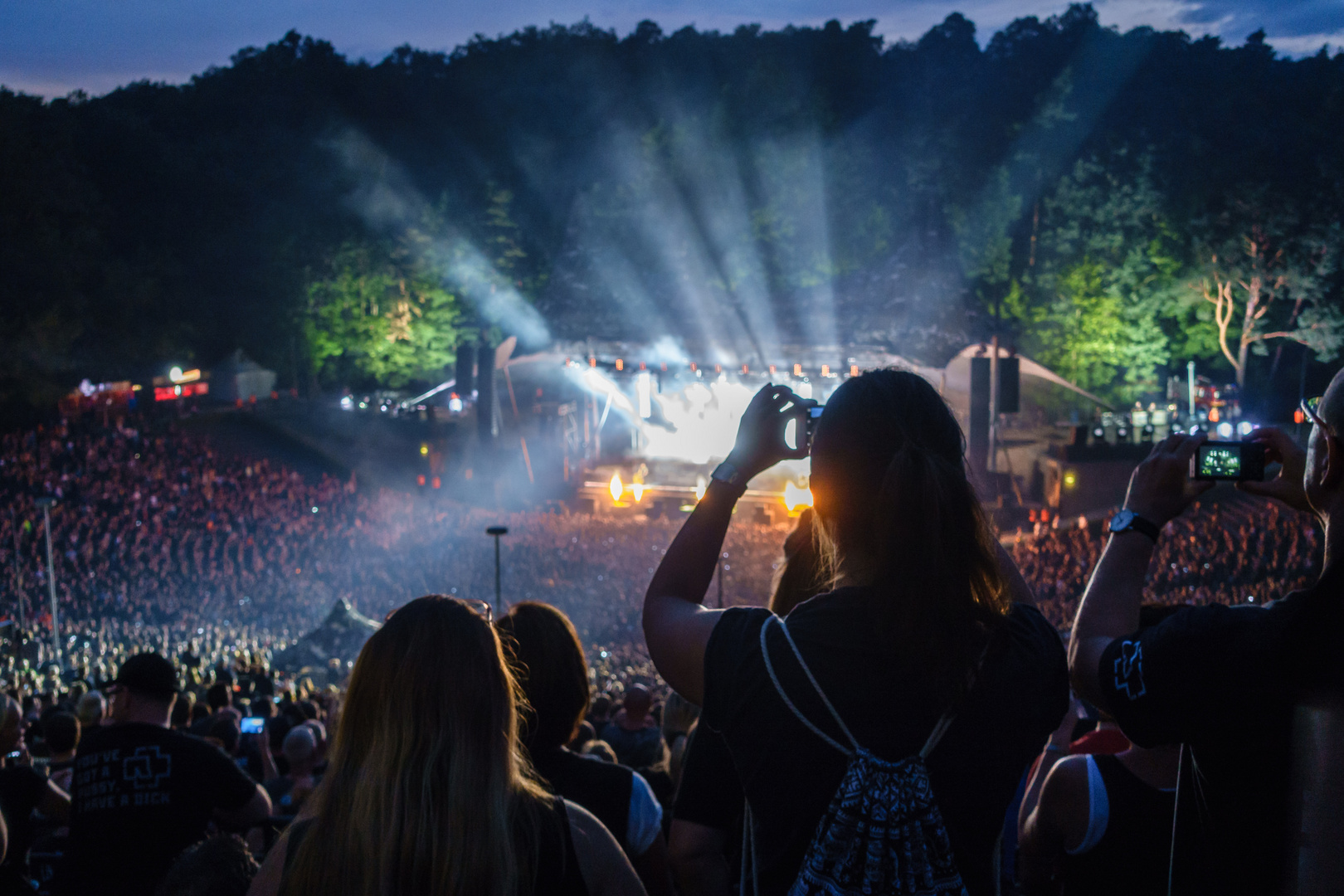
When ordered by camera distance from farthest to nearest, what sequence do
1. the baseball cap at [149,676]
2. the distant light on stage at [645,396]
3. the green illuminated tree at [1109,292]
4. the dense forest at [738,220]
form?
the green illuminated tree at [1109,292] < the dense forest at [738,220] < the distant light on stage at [645,396] < the baseball cap at [149,676]

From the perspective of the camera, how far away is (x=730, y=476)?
181 centimetres

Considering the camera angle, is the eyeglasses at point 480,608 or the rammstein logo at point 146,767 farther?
the rammstein logo at point 146,767

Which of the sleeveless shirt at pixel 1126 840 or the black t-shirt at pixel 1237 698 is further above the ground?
the black t-shirt at pixel 1237 698

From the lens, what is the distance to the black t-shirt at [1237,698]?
141cm

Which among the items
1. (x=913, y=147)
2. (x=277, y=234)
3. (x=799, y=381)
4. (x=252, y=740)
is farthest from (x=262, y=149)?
(x=252, y=740)

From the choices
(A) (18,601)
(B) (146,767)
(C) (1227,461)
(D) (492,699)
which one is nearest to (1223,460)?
(C) (1227,461)

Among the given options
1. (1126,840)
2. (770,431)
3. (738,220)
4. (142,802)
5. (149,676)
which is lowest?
(142,802)

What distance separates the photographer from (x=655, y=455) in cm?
2777

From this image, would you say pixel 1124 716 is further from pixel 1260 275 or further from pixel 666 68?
pixel 666 68

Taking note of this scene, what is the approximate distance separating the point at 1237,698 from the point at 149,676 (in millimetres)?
3142

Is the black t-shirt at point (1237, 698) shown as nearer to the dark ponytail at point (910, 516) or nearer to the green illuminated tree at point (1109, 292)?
the dark ponytail at point (910, 516)

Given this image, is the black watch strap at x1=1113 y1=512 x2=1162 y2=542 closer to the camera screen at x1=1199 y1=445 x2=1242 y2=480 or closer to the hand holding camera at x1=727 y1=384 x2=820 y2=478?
the camera screen at x1=1199 y1=445 x2=1242 y2=480

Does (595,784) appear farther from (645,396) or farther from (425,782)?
(645,396)

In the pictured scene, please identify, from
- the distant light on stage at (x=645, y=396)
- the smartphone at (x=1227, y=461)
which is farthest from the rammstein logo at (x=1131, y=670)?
the distant light on stage at (x=645, y=396)
